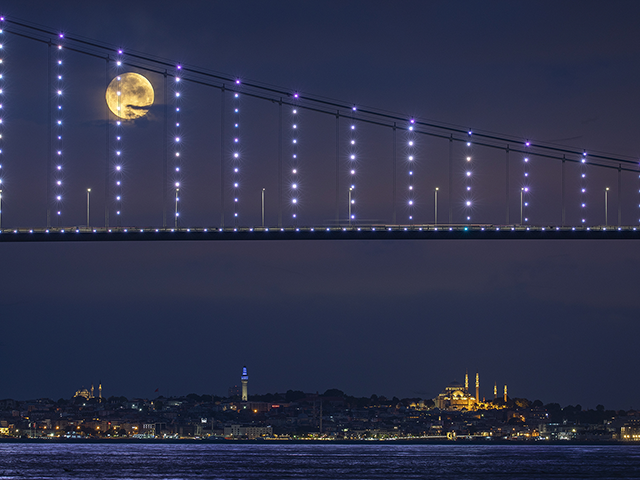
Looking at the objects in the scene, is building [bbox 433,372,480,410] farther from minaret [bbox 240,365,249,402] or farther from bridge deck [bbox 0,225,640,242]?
bridge deck [bbox 0,225,640,242]

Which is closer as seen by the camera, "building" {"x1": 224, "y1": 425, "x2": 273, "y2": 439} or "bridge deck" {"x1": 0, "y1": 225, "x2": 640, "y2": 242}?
"bridge deck" {"x1": 0, "y1": 225, "x2": 640, "y2": 242}

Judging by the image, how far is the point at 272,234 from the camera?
40.2 m

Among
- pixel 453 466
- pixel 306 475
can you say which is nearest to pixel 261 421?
pixel 453 466

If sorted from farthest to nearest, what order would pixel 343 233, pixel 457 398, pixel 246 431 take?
1. pixel 457 398
2. pixel 246 431
3. pixel 343 233

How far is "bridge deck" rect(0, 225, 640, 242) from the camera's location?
3975 cm

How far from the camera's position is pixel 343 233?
4031cm

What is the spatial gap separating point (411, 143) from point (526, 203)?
5598mm

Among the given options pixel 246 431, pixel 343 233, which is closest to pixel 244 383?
pixel 246 431

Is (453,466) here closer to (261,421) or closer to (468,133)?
(468,133)

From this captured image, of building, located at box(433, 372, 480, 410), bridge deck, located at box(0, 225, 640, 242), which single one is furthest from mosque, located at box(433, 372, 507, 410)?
bridge deck, located at box(0, 225, 640, 242)

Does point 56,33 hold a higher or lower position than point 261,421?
higher


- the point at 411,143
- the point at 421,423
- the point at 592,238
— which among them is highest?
the point at 411,143

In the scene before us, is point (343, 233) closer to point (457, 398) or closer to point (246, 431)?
point (246, 431)

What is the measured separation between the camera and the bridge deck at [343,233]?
130 feet
